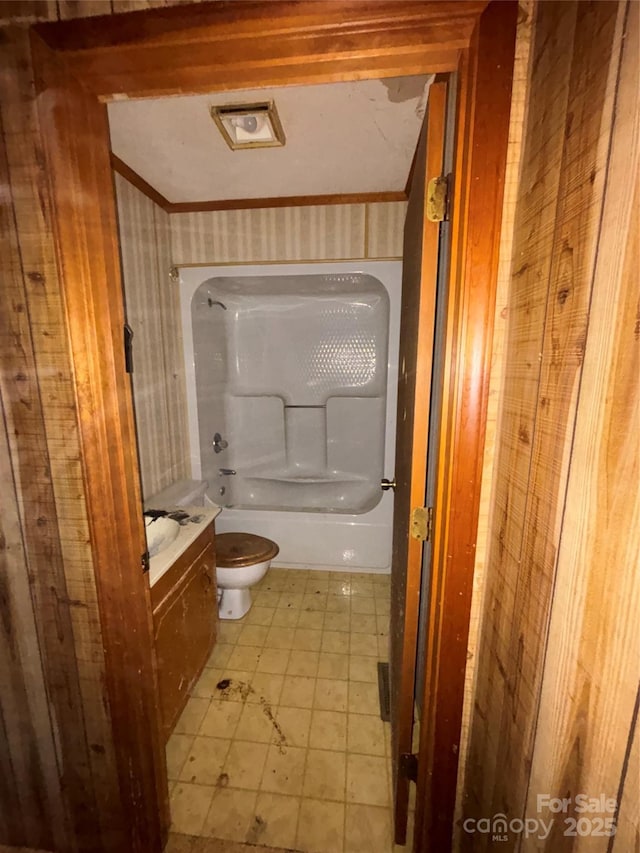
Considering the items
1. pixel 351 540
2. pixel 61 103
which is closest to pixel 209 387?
pixel 351 540

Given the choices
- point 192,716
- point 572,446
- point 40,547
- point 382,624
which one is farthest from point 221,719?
point 572,446

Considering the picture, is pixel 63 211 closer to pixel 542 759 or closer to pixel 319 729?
pixel 542 759

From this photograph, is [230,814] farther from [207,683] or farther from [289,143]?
[289,143]

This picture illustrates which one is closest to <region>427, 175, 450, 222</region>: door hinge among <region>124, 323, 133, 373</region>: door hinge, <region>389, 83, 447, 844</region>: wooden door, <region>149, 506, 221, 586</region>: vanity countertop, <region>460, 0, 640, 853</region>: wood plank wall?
<region>389, 83, 447, 844</region>: wooden door

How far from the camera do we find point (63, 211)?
774mm

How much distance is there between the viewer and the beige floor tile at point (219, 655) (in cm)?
184

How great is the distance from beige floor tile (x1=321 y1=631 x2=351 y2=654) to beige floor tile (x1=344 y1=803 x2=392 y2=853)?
67 centimetres

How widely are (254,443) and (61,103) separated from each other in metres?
2.40

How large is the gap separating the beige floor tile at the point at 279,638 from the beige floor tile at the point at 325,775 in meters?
0.55

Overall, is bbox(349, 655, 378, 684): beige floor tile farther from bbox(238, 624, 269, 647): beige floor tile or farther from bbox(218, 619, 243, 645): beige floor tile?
bbox(218, 619, 243, 645): beige floor tile

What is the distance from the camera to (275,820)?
122cm

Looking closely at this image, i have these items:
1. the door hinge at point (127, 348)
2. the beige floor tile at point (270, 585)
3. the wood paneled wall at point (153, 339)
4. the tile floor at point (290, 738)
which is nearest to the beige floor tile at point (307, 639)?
the tile floor at point (290, 738)

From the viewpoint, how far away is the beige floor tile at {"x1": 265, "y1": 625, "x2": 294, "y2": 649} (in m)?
1.95

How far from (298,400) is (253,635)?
1681mm
